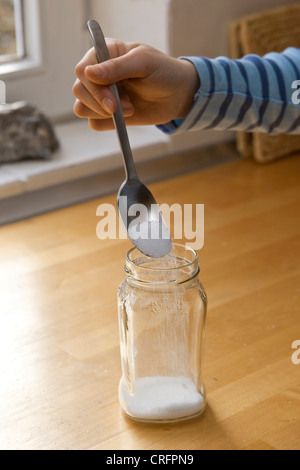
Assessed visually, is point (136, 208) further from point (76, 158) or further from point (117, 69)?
point (76, 158)

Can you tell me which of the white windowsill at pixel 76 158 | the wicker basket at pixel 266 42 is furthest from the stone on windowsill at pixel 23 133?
the wicker basket at pixel 266 42

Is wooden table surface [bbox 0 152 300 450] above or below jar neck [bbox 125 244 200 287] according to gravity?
below

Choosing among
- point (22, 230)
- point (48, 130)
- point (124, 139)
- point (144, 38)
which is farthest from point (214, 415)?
point (144, 38)

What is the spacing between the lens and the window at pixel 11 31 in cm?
133

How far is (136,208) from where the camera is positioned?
647 mm

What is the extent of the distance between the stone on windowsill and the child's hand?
1.59 ft

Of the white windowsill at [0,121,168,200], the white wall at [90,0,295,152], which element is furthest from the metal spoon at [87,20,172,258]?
the white wall at [90,0,295,152]

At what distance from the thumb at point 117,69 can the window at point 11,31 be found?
708mm

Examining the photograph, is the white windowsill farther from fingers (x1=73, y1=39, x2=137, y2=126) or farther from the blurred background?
fingers (x1=73, y1=39, x2=137, y2=126)

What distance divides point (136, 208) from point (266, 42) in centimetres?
84

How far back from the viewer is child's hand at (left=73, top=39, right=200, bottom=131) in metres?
0.66

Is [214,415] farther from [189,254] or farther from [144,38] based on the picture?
[144,38]

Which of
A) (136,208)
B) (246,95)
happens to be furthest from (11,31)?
(136,208)

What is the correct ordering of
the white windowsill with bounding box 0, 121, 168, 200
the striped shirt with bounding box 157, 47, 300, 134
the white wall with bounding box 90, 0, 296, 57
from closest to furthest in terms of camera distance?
the striped shirt with bounding box 157, 47, 300, 134
the white windowsill with bounding box 0, 121, 168, 200
the white wall with bounding box 90, 0, 296, 57
